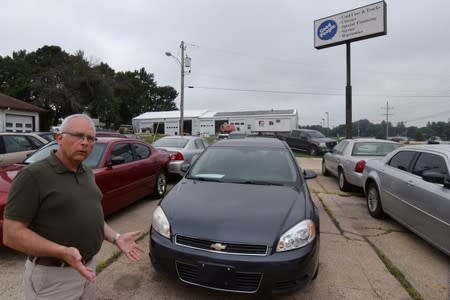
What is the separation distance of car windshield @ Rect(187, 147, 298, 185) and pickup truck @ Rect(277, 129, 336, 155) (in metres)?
14.3

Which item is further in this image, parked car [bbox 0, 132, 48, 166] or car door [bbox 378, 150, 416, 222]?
parked car [bbox 0, 132, 48, 166]

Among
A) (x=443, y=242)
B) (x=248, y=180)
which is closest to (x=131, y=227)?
(x=248, y=180)

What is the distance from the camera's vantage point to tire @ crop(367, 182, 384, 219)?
5.40 m

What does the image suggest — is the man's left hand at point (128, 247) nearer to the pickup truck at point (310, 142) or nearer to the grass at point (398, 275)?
the grass at point (398, 275)

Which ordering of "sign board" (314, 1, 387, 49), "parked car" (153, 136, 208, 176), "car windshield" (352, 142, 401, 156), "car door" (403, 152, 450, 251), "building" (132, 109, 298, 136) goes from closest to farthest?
"car door" (403, 152, 450, 251), "car windshield" (352, 142, 401, 156), "parked car" (153, 136, 208, 176), "sign board" (314, 1, 387, 49), "building" (132, 109, 298, 136)

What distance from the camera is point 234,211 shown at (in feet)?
9.31

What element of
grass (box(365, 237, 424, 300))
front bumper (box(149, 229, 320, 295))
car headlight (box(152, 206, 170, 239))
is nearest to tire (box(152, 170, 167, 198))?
car headlight (box(152, 206, 170, 239))

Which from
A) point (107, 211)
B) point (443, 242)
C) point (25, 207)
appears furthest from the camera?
point (107, 211)

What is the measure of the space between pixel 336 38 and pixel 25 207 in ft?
55.1

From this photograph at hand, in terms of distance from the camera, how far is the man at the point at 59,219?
1.40m

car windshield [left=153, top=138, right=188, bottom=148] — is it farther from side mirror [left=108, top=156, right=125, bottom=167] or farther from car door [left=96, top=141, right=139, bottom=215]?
side mirror [left=108, top=156, right=125, bottom=167]

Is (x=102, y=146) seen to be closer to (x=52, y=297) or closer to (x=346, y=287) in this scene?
(x=52, y=297)

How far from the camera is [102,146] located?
5.04 metres

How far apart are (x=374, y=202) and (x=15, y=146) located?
8.59 meters
